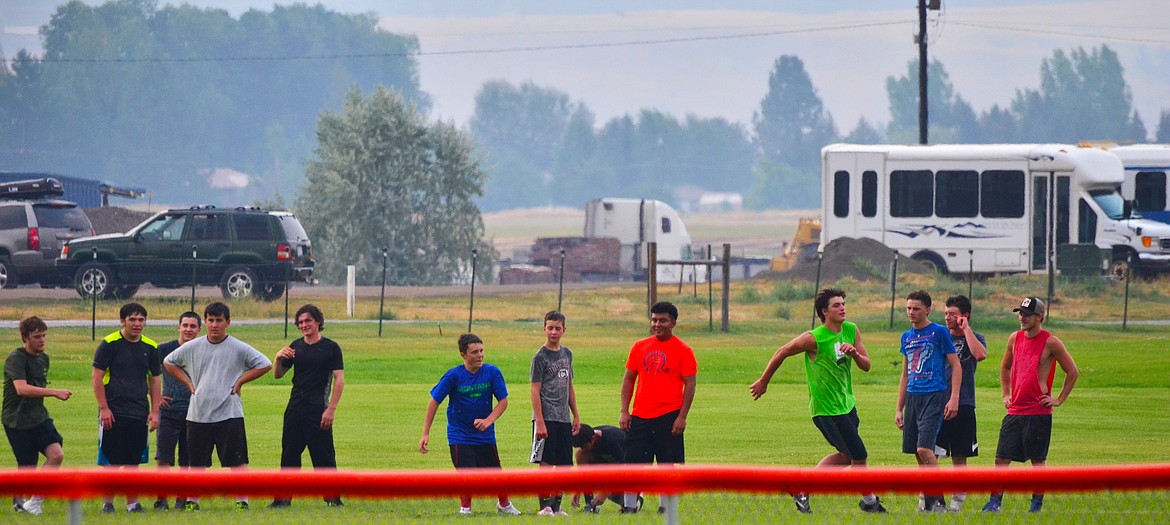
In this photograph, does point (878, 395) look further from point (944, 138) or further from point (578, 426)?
point (944, 138)

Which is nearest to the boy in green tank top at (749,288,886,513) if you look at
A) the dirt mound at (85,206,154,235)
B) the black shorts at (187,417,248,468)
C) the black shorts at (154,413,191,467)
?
the black shorts at (187,417,248,468)

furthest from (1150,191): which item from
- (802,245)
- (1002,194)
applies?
(802,245)

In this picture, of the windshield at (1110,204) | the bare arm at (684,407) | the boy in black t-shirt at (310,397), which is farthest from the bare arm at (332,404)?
the windshield at (1110,204)

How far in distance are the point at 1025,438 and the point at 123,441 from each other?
21.3 feet

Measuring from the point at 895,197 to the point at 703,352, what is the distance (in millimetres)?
11681

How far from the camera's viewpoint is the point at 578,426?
36.9ft

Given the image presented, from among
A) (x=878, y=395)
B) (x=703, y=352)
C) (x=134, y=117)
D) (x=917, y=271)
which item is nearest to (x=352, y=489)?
(x=878, y=395)

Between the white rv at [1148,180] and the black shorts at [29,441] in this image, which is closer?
the black shorts at [29,441]

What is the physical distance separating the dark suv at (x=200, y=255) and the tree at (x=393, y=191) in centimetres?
2582

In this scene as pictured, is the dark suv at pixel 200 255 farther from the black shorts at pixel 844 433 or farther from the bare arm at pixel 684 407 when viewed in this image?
the black shorts at pixel 844 433

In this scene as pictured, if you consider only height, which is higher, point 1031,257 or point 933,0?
point 933,0

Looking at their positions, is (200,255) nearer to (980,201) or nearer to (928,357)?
(980,201)

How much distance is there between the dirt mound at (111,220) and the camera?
2036 inches

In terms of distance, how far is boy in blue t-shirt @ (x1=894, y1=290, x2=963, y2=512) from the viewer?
10859 mm
